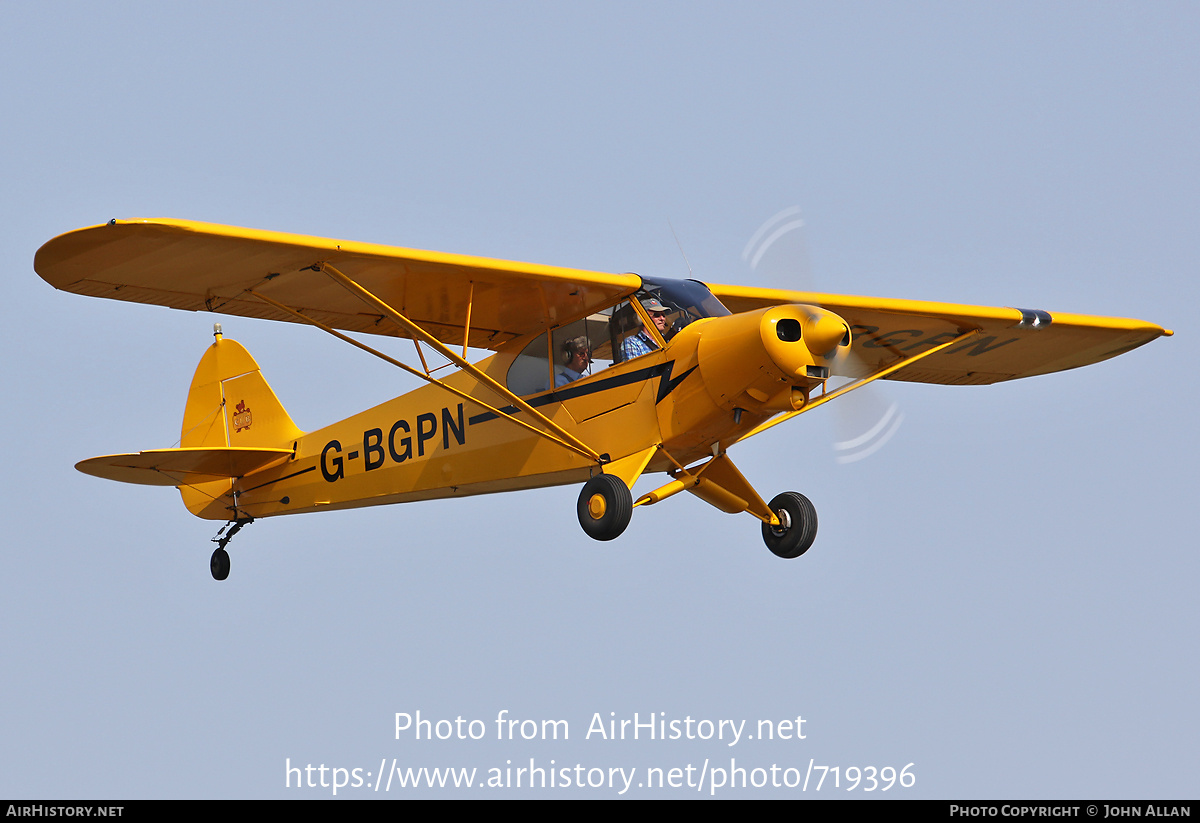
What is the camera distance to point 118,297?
1116 cm

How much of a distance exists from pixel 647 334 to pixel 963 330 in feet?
12.5

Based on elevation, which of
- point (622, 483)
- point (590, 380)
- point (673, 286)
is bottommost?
point (622, 483)

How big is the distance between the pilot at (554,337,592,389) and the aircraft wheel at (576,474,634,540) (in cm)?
127

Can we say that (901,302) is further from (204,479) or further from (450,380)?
(204,479)

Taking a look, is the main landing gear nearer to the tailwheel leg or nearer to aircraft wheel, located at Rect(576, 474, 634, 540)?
aircraft wheel, located at Rect(576, 474, 634, 540)

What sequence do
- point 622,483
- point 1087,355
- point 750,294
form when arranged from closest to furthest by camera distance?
point 622,483
point 750,294
point 1087,355

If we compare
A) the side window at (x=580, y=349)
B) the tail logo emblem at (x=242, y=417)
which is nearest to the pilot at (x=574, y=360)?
the side window at (x=580, y=349)

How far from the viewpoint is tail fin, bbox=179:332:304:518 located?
15625mm

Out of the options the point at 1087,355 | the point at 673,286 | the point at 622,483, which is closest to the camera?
the point at 622,483

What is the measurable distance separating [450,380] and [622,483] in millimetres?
2898

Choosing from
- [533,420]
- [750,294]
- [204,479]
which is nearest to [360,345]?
[533,420]

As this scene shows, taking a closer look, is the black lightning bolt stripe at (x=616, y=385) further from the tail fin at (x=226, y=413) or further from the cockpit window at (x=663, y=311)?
the tail fin at (x=226, y=413)

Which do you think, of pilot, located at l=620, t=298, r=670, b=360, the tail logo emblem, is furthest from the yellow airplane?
the tail logo emblem

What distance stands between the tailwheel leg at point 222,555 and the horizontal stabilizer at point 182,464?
0.53 meters
